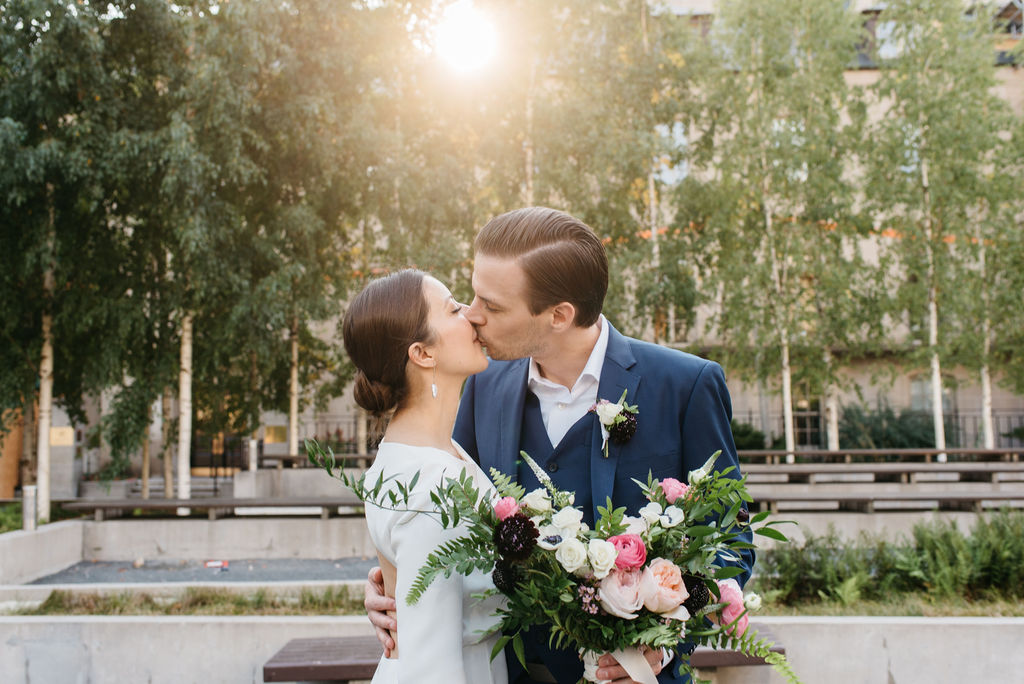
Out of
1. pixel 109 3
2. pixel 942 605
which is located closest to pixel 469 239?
pixel 109 3

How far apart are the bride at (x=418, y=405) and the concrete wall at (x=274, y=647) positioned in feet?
9.30

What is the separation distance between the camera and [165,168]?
1247cm

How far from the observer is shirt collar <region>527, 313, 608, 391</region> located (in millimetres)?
2523

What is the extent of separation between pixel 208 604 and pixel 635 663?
19.4 ft

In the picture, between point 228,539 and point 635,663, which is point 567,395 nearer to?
point 635,663

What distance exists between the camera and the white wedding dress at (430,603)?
1959mm

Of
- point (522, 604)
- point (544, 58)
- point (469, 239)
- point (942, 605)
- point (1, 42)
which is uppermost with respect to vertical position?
point (544, 58)

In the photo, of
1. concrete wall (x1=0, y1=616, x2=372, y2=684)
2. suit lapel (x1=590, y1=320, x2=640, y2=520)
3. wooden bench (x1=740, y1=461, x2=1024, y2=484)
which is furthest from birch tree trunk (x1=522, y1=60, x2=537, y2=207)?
suit lapel (x1=590, y1=320, x2=640, y2=520)

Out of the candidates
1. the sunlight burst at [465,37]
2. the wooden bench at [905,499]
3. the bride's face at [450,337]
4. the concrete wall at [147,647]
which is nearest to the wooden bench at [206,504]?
the wooden bench at [905,499]

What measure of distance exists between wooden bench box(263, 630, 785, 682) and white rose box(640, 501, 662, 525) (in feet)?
8.15

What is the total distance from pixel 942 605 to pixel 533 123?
1366 cm

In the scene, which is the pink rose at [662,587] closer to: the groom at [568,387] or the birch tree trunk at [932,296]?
the groom at [568,387]

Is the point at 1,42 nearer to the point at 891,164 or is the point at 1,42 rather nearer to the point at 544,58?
the point at 544,58

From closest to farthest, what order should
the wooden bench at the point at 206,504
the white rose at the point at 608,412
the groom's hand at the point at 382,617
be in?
the white rose at the point at 608,412
the groom's hand at the point at 382,617
the wooden bench at the point at 206,504
